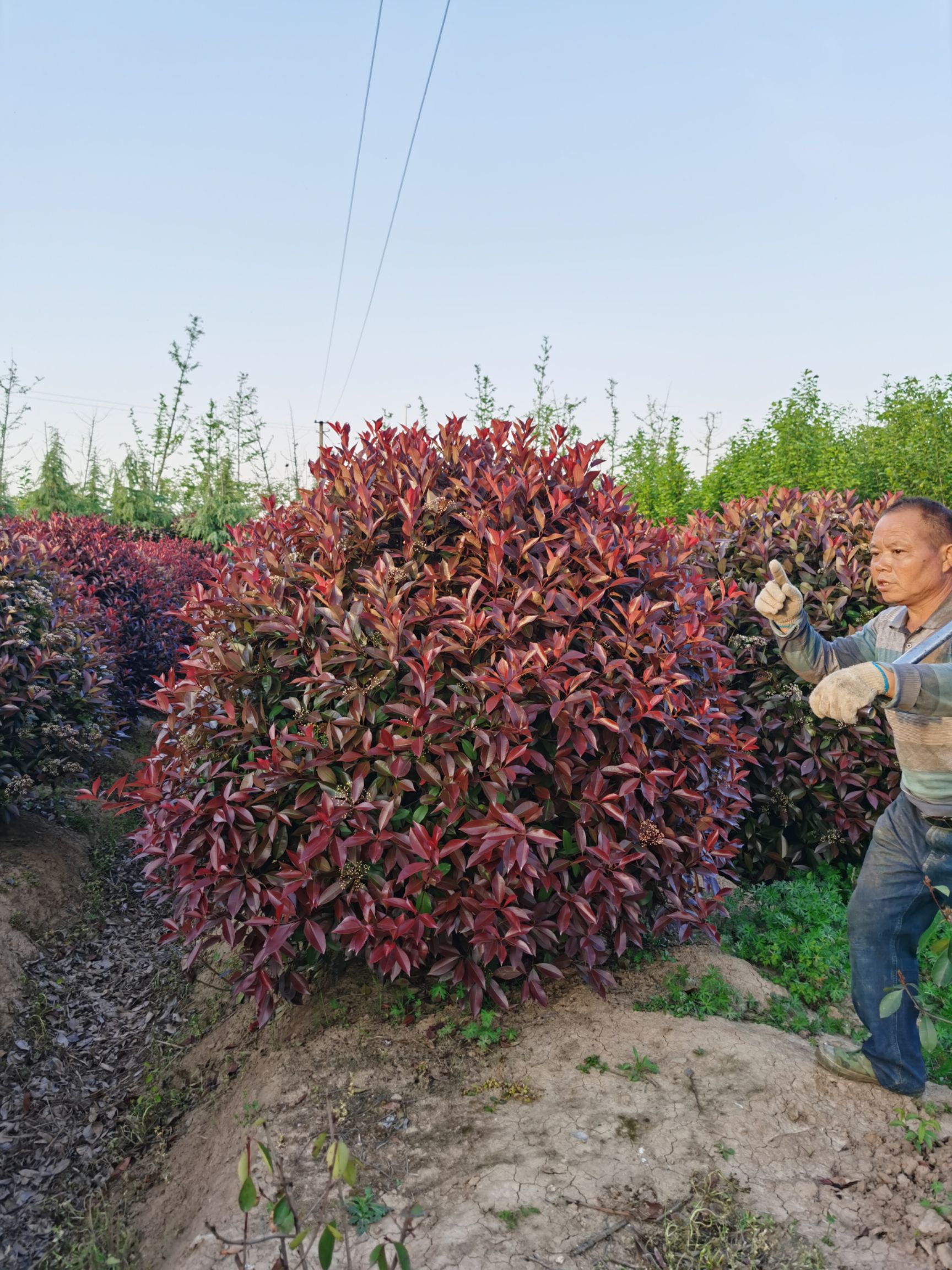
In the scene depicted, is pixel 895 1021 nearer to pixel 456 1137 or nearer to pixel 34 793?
pixel 456 1137

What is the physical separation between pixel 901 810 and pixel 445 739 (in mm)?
1494

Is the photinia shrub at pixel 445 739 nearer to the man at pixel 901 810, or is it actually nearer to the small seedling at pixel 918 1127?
the man at pixel 901 810

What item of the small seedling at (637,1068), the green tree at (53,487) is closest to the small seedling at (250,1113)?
the small seedling at (637,1068)

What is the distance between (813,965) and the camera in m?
3.76

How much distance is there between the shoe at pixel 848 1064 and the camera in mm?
2766

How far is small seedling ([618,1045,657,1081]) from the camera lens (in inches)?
112

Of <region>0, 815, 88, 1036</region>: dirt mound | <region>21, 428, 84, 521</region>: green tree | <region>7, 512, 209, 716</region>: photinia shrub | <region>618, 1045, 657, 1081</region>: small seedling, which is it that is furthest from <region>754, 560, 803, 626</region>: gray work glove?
<region>21, 428, 84, 521</region>: green tree

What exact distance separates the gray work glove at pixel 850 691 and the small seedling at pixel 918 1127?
134cm

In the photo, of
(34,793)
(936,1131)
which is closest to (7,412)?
(34,793)

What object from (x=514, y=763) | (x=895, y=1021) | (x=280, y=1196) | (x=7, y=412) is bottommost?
(x=895, y=1021)

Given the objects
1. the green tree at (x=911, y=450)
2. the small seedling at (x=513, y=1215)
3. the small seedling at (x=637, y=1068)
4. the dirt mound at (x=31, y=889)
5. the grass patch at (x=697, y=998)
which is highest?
the green tree at (x=911, y=450)

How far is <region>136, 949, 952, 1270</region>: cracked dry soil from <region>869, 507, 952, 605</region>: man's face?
1624mm

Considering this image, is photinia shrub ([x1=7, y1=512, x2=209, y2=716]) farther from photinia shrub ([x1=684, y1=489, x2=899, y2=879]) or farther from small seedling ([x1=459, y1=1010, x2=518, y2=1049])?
small seedling ([x1=459, y1=1010, x2=518, y2=1049])

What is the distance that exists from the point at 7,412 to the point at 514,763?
19.7m
